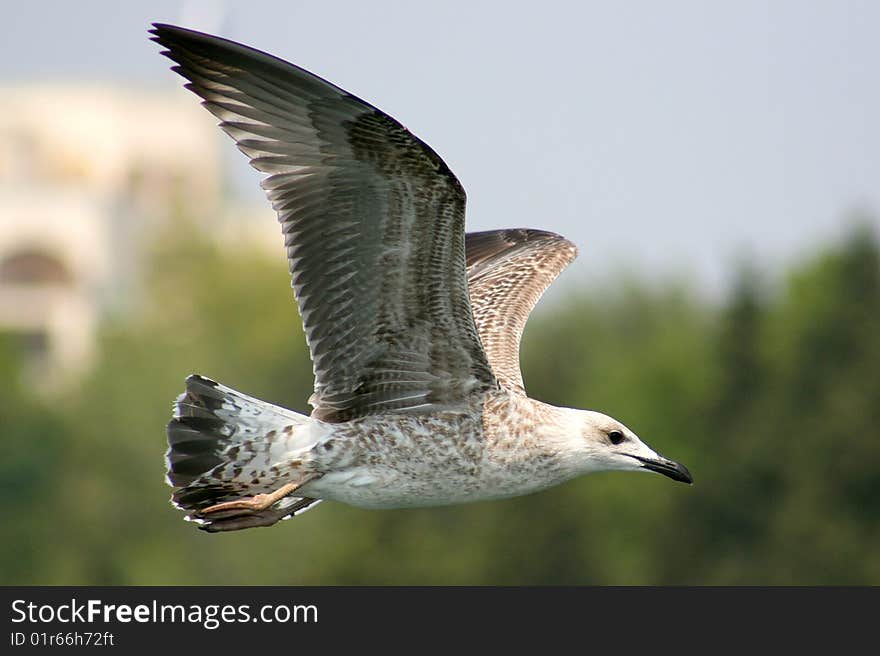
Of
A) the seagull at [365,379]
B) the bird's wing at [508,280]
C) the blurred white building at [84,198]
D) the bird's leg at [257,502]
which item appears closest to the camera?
the seagull at [365,379]

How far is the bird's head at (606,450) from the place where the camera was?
12000 mm

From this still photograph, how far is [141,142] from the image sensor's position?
11381 cm

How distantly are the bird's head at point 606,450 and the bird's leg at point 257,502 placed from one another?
1661mm

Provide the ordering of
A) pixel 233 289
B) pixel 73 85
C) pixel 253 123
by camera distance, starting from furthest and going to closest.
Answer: pixel 73 85, pixel 233 289, pixel 253 123

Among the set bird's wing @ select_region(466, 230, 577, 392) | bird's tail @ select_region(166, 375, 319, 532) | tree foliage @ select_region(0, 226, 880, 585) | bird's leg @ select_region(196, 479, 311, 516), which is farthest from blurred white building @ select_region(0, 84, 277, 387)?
bird's leg @ select_region(196, 479, 311, 516)

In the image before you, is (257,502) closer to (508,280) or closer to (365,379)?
(365,379)

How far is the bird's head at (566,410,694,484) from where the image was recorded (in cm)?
1200

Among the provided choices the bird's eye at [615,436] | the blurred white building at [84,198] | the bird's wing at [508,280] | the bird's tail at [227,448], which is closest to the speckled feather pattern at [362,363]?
the bird's tail at [227,448]

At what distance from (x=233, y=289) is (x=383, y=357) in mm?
74675

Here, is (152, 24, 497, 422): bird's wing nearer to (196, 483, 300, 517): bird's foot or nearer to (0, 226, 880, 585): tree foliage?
(196, 483, 300, 517): bird's foot

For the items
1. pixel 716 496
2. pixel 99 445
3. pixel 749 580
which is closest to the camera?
pixel 749 580

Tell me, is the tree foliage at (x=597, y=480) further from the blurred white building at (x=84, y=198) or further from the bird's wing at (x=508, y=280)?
the blurred white building at (x=84, y=198)

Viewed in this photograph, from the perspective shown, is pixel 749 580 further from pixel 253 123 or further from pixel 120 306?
pixel 120 306

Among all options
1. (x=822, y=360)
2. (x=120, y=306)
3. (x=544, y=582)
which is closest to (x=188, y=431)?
(x=544, y=582)
